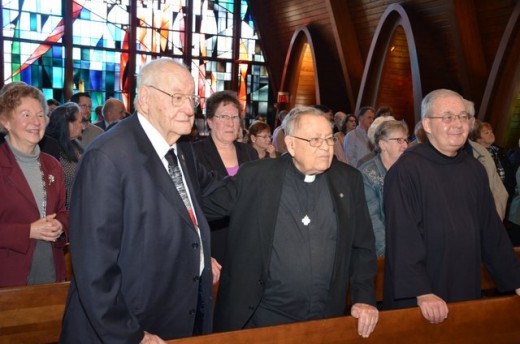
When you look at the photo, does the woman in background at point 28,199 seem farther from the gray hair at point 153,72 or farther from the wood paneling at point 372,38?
the wood paneling at point 372,38

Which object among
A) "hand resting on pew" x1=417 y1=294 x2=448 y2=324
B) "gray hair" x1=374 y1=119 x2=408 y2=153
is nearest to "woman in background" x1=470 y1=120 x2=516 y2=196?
"gray hair" x1=374 y1=119 x2=408 y2=153

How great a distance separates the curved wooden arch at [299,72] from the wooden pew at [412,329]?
40.0 ft

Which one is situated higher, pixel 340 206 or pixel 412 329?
pixel 340 206

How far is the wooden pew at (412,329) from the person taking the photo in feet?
7.72

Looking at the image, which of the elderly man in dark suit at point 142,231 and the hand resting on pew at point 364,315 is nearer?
the elderly man in dark suit at point 142,231

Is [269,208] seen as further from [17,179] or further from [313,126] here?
[17,179]

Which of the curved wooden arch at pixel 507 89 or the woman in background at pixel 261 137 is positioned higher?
the curved wooden arch at pixel 507 89

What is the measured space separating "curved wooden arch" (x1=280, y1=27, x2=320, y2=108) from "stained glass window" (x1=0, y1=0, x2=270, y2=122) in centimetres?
210

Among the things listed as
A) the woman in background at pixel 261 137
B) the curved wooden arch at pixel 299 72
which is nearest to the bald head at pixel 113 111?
the woman in background at pixel 261 137

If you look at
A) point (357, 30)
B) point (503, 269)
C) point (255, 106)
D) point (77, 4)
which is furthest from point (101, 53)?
point (503, 269)

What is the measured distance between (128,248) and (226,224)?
157 centimetres

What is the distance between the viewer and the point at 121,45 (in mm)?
15891

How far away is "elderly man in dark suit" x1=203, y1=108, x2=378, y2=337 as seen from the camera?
2.44 m

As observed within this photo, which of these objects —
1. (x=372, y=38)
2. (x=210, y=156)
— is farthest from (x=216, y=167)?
(x=372, y=38)
